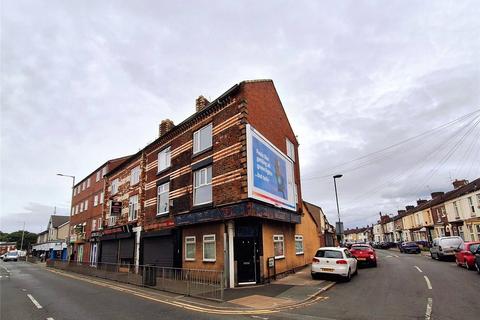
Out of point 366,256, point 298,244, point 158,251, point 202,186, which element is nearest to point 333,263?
point 298,244

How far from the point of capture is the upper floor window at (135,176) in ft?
88.2

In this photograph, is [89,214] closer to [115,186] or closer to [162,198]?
[115,186]

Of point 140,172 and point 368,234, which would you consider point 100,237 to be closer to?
point 140,172

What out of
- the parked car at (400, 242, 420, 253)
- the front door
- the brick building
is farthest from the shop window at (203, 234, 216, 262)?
the parked car at (400, 242, 420, 253)

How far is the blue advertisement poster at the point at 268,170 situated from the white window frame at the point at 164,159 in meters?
7.59

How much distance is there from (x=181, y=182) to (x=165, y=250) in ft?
15.3

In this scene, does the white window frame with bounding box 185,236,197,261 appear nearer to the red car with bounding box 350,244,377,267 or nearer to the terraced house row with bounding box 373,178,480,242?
the red car with bounding box 350,244,377,267

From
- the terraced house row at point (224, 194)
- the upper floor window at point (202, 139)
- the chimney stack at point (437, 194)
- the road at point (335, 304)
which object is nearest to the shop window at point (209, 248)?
the terraced house row at point (224, 194)

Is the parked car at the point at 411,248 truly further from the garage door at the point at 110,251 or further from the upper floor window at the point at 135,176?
the garage door at the point at 110,251

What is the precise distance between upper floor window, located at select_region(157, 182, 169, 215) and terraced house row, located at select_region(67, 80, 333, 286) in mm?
72

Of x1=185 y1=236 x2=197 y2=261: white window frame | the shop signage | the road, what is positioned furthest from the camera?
the shop signage

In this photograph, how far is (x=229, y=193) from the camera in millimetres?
15914

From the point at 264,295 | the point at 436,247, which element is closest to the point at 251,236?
the point at 264,295

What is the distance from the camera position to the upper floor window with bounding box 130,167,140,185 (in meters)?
26.9
